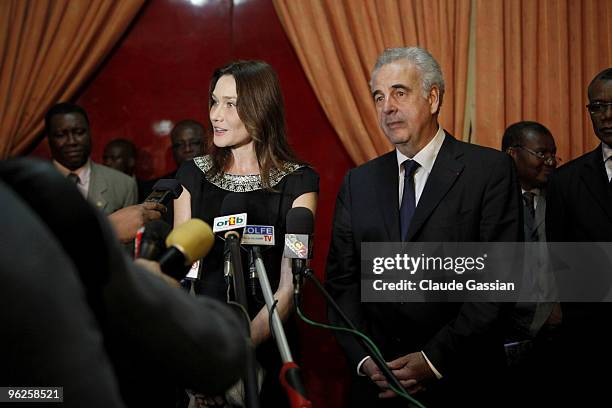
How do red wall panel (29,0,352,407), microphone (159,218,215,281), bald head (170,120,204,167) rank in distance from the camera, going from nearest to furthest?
1. microphone (159,218,215,281)
2. bald head (170,120,204,167)
3. red wall panel (29,0,352,407)


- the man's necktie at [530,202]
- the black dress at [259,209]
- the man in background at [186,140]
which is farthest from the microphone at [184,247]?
the man in background at [186,140]

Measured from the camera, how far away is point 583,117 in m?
5.00

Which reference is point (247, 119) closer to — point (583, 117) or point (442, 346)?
point (442, 346)

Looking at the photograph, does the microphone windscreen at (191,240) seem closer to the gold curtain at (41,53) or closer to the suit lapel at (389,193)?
the suit lapel at (389,193)

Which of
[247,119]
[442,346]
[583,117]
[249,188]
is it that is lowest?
[442,346]

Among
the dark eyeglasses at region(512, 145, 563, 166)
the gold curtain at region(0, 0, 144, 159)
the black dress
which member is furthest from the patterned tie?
the gold curtain at region(0, 0, 144, 159)

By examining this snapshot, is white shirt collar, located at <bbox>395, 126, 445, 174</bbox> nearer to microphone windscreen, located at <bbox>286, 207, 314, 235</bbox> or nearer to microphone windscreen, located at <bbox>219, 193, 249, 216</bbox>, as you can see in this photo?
microphone windscreen, located at <bbox>219, 193, 249, 216</bbox>

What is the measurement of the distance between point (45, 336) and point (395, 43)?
4328mm

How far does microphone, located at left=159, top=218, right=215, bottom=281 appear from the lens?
1.50m

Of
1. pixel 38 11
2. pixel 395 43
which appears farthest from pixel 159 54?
pixel 395 43

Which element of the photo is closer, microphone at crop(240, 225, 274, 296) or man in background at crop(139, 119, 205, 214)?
microphone at crop(240, 225, 274, 296)

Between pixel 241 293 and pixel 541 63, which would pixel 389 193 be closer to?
pixel 241 293

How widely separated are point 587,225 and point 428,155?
0.83m

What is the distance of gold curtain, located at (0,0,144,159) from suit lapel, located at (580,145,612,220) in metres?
3.24
